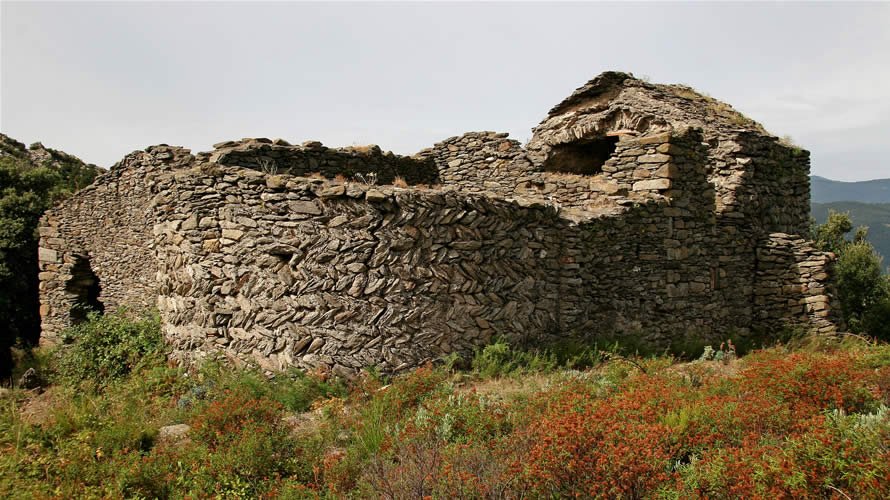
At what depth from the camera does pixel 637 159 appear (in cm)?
1035

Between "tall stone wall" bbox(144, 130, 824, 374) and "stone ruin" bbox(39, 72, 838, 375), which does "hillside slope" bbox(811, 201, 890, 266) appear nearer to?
"stone ruin" bbox(39, 72, 838, 375)

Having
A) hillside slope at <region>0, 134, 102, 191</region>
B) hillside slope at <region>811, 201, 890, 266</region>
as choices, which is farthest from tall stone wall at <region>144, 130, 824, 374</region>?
hillside slope at <region>811, 201, 890, 266</region>

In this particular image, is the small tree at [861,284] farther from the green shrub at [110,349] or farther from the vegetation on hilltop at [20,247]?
the vegetation on hilltop at [20,247]

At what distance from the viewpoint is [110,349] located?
32.0ft

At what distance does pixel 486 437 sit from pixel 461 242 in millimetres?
2913

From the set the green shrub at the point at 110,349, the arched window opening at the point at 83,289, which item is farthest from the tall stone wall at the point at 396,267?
the arched window opening at the point at 83,289

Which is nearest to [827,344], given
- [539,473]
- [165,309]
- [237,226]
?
[539,473]

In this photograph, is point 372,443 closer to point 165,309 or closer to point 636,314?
point 165,309

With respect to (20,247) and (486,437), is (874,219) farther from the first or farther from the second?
(20,247)

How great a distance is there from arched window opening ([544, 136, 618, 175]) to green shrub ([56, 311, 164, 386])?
8.32 metres

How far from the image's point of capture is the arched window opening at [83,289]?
14914 millimetres

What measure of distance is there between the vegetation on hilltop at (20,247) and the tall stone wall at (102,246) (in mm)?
701

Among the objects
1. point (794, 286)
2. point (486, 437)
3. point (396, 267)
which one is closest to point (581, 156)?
point (794, 286)

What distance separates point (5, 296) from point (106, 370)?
7931 millimetres
